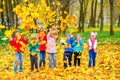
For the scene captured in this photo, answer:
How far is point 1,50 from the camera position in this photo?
26812 mm

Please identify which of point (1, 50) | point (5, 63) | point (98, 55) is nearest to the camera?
point (5, 63)

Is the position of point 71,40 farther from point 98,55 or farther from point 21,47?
point 98,55

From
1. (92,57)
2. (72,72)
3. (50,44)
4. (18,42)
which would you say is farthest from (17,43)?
(92,57)

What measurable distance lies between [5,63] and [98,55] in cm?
536

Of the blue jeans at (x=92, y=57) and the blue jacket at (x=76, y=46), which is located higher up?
the blue jacket at (x=76, y=46)

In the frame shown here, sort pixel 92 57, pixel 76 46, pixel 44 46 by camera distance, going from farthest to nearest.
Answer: pixel 92 57
pixel 76 46
pixel 44 46

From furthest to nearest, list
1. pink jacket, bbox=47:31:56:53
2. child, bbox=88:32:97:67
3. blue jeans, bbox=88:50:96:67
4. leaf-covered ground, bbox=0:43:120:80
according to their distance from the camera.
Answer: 1. blue jeans, bbox=88:50:96:67
2. child, bbox=88:32:97:67
3. pink jacket, bbox=47:31:56:53
4. leaf-covered ground, bbox=0:43:120:80

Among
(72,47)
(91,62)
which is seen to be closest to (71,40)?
(72,47)

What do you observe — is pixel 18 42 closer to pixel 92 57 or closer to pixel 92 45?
pixel 92 45

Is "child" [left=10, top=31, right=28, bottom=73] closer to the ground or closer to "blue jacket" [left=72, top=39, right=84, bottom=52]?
the ground

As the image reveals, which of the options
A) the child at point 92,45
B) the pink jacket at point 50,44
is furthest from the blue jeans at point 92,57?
the pink jacket at point 50,44

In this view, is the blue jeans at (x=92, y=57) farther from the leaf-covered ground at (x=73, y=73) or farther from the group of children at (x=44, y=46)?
the leaf-covered ground at (x=73, y=73)

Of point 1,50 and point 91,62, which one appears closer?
point 91,62

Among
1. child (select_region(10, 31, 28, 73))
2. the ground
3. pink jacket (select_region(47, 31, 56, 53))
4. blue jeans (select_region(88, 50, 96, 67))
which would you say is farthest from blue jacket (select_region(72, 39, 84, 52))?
child (select_region(10, 31, 28, 73))
